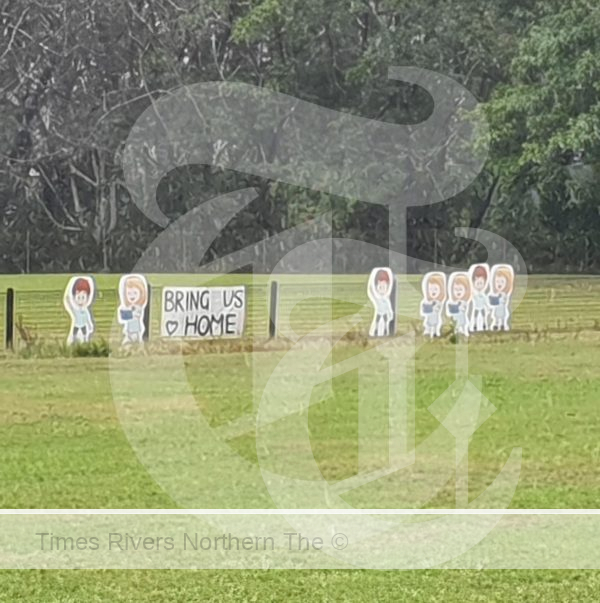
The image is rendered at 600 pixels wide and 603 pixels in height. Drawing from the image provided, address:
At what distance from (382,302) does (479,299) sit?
1450mm

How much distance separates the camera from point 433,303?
47.6 feet

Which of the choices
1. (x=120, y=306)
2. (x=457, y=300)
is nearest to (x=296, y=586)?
(x=120, y=306)

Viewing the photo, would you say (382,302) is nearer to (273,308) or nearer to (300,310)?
(273,308)

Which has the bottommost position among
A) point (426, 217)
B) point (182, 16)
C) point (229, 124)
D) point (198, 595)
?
point (198, 595)

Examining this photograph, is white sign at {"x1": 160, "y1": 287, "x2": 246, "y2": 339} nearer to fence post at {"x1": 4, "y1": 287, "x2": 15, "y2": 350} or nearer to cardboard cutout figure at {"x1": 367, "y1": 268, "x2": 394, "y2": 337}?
cardboard cutout figure at {"x1": 367, "y1": 268, "x2": 394, "y2": 337}

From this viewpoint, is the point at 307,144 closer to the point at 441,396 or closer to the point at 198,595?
the point at 441,396

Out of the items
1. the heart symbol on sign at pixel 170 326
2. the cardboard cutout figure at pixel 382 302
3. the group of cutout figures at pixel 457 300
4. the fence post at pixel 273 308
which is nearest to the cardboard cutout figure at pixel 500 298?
the group of cutout figures at pixel 457 300

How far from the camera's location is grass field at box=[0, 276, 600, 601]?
16.1 ft

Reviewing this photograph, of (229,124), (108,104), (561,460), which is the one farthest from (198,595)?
(108,104)

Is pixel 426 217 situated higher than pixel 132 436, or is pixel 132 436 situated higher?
pixel 426 217

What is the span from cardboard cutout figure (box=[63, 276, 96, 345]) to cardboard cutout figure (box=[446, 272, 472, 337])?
4.06m

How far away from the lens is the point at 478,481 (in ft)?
23.5

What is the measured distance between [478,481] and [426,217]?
22.1 m

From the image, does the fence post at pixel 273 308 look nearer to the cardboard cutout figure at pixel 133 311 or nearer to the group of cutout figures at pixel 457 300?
the group of cutout figures at pixel 457 300
